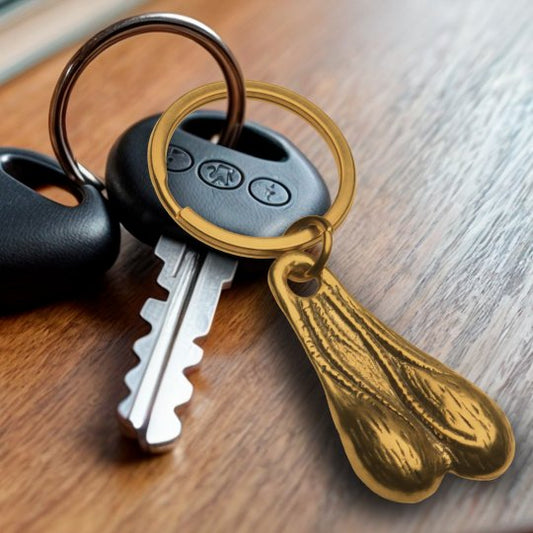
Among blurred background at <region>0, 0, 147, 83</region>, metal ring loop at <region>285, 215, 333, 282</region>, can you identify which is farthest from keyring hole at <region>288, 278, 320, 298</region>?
blurred background at <region>0, 0, 147, 83</region>

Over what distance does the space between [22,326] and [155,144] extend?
18cm

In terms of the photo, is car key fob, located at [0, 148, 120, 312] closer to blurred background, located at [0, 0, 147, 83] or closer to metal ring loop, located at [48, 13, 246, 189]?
metal ring loop, located at [48, 13, 246, 189]

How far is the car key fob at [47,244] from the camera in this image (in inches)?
25.8

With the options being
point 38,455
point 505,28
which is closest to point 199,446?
point 38,455

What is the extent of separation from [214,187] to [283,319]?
126 millimetres

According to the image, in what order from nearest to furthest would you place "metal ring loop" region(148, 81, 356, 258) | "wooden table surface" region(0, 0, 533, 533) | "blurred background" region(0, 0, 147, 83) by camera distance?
"wooden table surface" region(0, 0, 533, 533)
"metal ring loop" region(148, 81, 356, 258)
"blurred background" region(0, 0, 147, 83)

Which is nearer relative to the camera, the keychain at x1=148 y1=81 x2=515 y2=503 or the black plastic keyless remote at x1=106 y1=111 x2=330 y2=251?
the keychain at x1=148 y1=81 x2=515 y2=503

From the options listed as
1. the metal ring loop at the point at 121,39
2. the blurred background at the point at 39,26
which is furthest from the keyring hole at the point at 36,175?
the blurred background at the point at 39,26

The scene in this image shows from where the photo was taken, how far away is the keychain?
57cm

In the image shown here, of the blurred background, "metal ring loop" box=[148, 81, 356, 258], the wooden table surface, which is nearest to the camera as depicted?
the wooden table surface

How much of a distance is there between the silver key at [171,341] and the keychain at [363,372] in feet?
0.09

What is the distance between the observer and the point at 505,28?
1.08m

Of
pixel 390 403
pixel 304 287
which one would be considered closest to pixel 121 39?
pixel 304 287

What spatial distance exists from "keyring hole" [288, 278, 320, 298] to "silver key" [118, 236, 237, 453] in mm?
53
